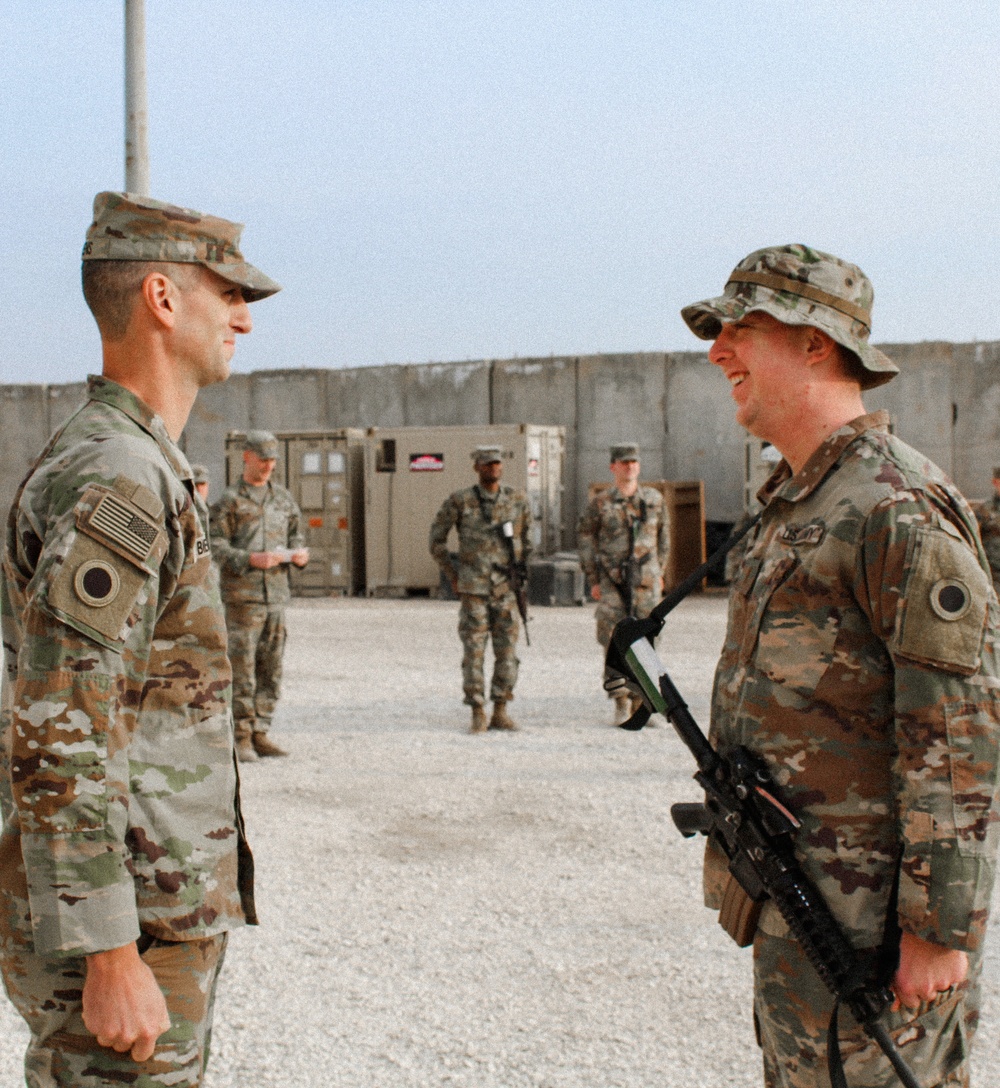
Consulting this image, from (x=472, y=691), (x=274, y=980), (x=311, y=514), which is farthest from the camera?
(x=311, y=514)

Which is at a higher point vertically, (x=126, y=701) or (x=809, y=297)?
(x=809, y=297)

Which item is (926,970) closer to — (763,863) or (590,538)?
(763,863)

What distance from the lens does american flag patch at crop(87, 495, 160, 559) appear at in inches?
65.6

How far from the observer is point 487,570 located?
827cm

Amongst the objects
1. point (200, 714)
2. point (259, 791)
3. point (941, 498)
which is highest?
point (941, 498)

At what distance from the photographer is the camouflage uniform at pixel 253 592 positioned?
722 centimetres

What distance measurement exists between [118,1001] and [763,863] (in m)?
1.08

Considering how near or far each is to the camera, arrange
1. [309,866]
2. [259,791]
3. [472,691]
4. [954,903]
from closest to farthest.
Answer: [954,903]
[309,866]
[259,791]
[472,691]

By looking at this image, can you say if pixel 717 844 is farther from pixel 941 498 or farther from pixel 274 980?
pixel 274 980

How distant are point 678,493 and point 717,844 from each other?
14.6 meters

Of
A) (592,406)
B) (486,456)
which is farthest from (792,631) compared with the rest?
(592,406)

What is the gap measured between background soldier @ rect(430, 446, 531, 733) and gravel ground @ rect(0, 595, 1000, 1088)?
1.25 feet

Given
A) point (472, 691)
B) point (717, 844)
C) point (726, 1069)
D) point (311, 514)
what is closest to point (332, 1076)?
point (726, 1069)

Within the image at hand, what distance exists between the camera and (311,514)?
17.3m
